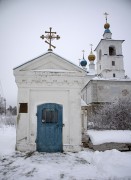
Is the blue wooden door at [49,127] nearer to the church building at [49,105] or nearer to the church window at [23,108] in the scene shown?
the church building at [49,105]

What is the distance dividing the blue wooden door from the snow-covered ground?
583 mm

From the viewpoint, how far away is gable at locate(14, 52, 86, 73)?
8.60m

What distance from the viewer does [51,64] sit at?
8.77 m

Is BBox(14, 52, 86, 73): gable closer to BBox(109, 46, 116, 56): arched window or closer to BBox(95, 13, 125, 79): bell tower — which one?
BBox(95, 13, 125, 79): bell tower

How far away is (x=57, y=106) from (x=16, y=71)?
2.51 m

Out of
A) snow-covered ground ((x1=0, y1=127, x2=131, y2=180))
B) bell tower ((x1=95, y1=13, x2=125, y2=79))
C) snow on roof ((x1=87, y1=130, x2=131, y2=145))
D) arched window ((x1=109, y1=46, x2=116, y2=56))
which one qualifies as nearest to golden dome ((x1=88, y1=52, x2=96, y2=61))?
bell tower ((x1=95, y1=13, x2=125, y2=79))

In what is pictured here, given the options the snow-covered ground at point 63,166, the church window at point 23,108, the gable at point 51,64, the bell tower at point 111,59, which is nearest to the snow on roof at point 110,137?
the snow-covered ground at point 63,166

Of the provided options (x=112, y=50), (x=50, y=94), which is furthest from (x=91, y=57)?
(x=50, y=94)

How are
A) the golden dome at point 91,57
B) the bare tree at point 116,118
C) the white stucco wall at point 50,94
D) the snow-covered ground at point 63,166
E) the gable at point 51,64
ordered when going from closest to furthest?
1. the snow-covered ground at point 63,166
2. the white stucco wall at point 50,94
3. the gable at point 51,64
4. the bare tree at point 116,118
5. the golden dome at point 91,57

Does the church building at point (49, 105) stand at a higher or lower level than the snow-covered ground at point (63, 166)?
higher

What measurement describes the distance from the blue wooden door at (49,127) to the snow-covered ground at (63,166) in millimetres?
583

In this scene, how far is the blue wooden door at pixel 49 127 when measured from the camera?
8.07m

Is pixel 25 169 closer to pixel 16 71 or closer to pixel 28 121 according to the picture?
pixel 28 121

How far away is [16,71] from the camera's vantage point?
838 cm
